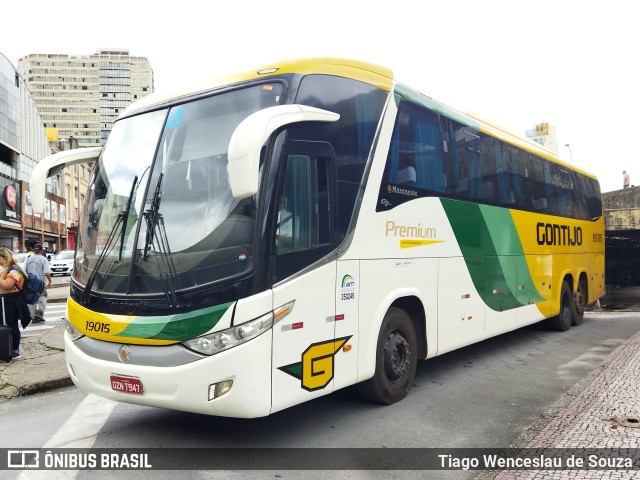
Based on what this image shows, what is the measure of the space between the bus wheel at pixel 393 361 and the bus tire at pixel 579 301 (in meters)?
7.58

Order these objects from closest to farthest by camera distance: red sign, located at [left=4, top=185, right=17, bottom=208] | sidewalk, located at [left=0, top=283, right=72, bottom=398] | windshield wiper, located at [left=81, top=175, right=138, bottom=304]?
windshield wiper, located at [left=81, top=175, right=138, bottom=304] < sidewalk, located at [left=0, top=283, right=72, bottom=398] < red sign, located at [left=4, top=185, right=17, bottom=208]

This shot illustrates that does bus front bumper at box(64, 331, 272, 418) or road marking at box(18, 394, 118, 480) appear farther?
road marking at box(18, 394, 118, 480)

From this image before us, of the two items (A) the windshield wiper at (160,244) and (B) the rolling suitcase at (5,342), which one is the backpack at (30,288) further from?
(A) the windshield wiper at (160,244)

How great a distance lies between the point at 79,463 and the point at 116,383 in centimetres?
71

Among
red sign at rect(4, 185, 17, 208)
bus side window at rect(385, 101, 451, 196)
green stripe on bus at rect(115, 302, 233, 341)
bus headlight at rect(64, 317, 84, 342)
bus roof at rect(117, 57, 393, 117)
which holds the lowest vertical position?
bus headlight at rect(64, 317, 84, 342)

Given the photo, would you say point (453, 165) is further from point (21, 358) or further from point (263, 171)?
point (21, 358)

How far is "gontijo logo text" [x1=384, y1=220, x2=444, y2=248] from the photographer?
5.90 m

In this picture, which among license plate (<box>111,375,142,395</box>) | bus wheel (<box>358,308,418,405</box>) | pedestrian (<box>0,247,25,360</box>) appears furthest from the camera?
pedestrian (<box>0,247,25,360</box>)

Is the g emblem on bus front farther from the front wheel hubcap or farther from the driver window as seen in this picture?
the front wheel hubcap

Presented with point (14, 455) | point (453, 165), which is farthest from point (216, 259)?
point (453, 165)

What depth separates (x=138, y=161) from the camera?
491cm

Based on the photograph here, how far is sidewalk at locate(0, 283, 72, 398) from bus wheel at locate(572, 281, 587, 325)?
34.1 feet

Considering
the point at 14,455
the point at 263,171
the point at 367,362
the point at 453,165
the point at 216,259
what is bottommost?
the point at 14,455

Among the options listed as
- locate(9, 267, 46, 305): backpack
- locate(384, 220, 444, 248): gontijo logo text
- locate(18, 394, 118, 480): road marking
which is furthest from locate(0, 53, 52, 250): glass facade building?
locate(384, 220, 444, 248): gontijo logo text
